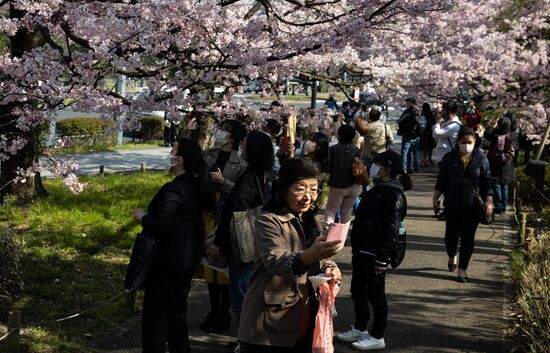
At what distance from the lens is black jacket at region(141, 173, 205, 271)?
18.6 ft

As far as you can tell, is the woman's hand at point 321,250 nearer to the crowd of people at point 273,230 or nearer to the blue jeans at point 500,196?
the crowd of people at point 273,230

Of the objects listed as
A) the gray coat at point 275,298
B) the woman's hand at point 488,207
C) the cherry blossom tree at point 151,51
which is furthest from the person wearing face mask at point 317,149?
the gray coat at point 275,298

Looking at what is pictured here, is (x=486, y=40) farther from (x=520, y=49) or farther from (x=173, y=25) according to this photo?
(x=173, y=25)

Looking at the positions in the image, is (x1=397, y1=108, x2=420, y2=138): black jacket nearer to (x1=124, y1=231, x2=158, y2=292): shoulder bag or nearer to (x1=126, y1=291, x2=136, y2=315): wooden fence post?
(x1=126, y1=291, x2=136, y2=315): wooden fence post

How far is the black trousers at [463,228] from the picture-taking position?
9.12 meters

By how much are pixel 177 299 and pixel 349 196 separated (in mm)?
5564

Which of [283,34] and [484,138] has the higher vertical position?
[283,34]

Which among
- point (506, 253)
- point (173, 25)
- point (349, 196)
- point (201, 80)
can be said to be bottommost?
point (506, 253)

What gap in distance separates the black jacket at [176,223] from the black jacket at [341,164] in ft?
16.7

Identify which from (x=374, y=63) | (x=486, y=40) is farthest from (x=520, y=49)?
(x=374, y=63)

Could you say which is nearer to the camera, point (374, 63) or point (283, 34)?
point (283, 34)

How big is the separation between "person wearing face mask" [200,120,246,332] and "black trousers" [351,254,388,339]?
1.12m

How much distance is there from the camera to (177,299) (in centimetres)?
580

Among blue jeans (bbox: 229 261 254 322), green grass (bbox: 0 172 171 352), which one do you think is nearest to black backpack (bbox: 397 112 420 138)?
green grass (bbox: 0 172 171 352)
